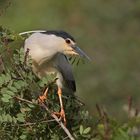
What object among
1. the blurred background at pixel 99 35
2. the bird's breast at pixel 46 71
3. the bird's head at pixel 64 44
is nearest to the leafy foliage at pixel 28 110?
the bird's breast at pixel 46 71

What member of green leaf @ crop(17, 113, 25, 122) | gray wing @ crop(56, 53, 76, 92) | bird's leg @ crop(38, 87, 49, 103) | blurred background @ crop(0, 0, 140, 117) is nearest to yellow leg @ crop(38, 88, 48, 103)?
bird's leg @ crop(38, 87, 49, 103)

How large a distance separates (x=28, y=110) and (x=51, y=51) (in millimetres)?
506

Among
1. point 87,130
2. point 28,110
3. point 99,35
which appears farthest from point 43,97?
point 99,35

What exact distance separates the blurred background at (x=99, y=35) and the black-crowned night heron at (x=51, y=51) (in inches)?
133

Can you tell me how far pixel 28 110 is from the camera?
354cm

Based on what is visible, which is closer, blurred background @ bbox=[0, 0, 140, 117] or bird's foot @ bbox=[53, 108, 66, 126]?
bird's foot @ bbox=[53, 108, 66, 126]

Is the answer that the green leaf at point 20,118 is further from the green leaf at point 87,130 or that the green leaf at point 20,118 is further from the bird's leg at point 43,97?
the green leaf at point 87,130

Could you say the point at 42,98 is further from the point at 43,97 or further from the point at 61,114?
the point at 61,114

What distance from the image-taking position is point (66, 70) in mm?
4059

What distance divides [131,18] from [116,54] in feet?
3.64

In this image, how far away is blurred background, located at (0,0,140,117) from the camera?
26.6 ft

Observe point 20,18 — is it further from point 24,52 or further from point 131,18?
point 24,52

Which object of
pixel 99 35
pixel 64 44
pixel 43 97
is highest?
pixel 64 44

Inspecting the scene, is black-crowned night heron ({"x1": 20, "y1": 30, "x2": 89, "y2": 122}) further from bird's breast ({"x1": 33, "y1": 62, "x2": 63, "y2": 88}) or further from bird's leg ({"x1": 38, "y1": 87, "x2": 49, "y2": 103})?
bird's leg ({"x1": 38, "y1": 87, "x2": 49, "y2": 103})
